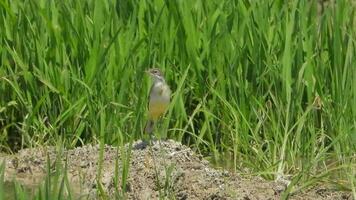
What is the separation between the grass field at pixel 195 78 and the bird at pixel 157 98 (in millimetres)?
86

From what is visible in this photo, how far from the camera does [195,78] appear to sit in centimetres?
773

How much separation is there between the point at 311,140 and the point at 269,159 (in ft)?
0.93

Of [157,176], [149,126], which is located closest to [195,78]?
[149,126]

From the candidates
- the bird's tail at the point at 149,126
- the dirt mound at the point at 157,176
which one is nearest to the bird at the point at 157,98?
the bird's tail at the point at 149,126

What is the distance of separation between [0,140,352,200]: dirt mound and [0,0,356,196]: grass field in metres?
0.20

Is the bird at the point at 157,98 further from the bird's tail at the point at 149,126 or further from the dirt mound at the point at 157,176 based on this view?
the dirt mound at the point at 157,176

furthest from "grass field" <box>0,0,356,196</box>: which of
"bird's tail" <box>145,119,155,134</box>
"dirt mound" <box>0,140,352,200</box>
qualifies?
"dirt mound" <box>0,140,352,200</box>

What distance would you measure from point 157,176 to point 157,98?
913mm

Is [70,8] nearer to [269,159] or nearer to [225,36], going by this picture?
[225,36]

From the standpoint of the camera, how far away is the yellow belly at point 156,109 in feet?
23.2

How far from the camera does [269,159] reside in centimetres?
713

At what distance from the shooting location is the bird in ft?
23.2

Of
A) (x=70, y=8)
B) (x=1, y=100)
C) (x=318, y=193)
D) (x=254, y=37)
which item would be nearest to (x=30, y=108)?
(x=1, y=100)

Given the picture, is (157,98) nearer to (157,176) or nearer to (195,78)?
(195,78)
